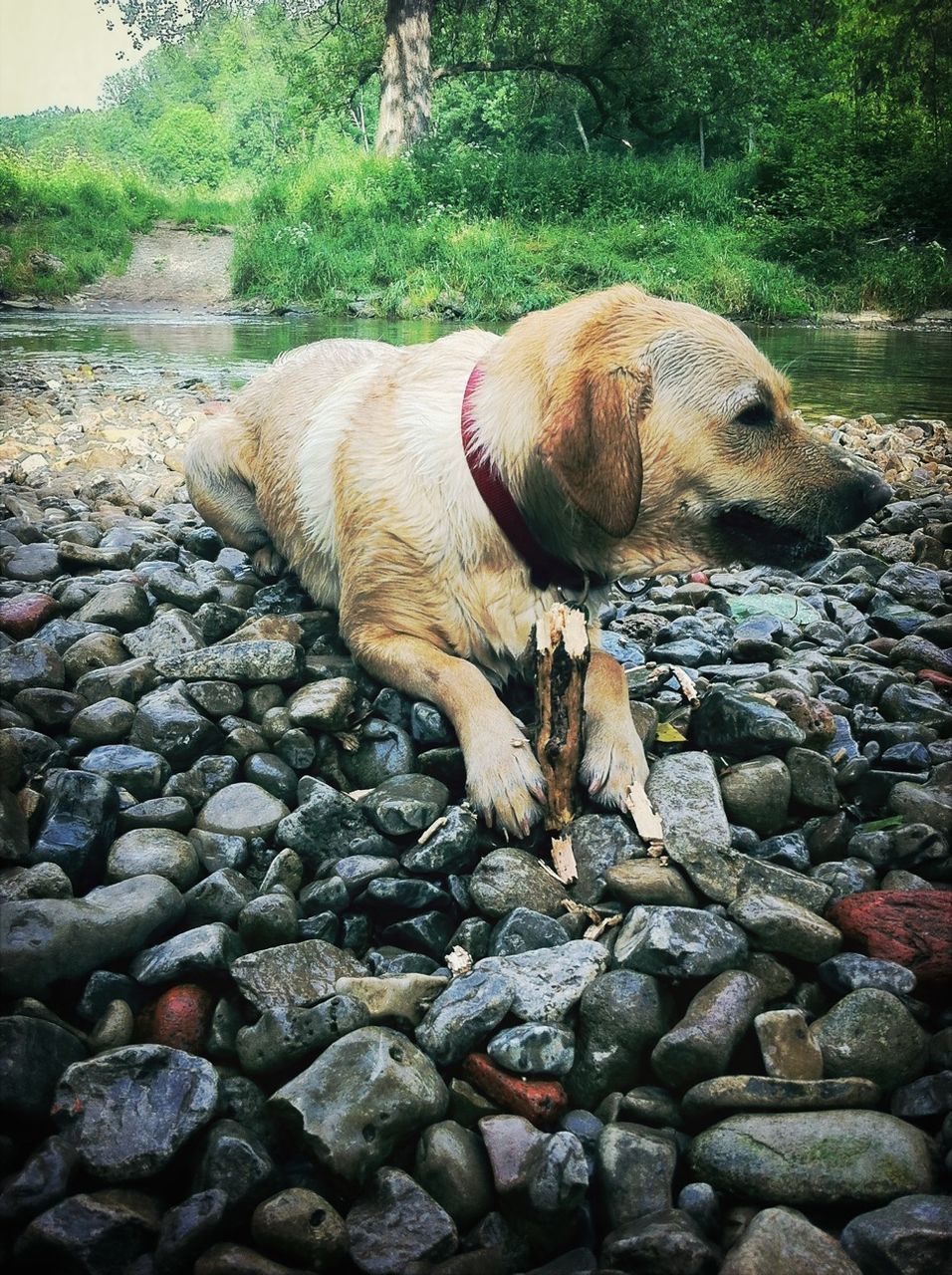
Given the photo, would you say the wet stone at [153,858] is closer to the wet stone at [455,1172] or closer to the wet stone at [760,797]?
the wet stone at [455,1172]

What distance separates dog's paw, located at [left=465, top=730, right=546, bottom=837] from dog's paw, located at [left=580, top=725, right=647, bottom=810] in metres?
0.14

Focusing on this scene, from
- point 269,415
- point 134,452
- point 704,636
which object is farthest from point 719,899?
point 134,452

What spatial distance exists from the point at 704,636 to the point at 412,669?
1.38 metres

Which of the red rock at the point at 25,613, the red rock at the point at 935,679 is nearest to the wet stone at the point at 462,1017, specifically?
the red rock at the point at 935,679

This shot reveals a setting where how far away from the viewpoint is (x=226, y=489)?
4.50m

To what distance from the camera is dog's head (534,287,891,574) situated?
8.14 ft

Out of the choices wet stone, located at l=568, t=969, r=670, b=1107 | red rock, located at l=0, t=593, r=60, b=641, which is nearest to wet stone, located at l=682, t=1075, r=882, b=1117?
wet stone, located at l=568, t=969, r=670, b=1107

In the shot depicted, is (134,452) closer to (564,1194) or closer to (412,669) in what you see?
(412,669)

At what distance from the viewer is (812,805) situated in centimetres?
253

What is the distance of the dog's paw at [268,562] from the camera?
14.1ft

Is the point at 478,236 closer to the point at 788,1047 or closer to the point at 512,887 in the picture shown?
the point at 512,887

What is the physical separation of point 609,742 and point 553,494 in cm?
73

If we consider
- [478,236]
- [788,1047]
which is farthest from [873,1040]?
[478,236]

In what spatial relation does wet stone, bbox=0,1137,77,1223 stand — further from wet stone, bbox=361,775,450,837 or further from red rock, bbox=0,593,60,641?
red rock, bbox=0,593,60,641
